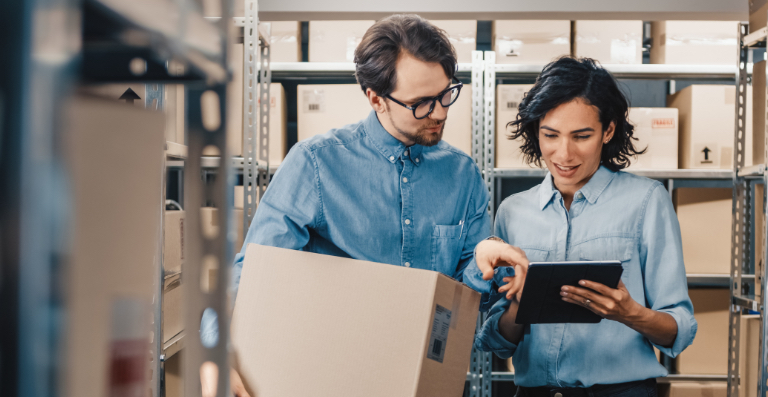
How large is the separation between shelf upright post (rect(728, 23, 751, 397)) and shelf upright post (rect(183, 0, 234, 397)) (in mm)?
2035

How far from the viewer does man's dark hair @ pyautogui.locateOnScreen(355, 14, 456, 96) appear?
1.05 m

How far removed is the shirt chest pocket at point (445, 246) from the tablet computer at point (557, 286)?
17 cm

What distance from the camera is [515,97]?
206 cm

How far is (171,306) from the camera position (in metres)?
1.65

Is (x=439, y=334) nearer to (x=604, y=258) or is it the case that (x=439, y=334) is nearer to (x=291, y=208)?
(x=291, y=208)

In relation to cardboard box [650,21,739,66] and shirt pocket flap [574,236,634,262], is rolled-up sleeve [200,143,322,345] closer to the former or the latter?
shirt pocket flap [574,236,634,262]

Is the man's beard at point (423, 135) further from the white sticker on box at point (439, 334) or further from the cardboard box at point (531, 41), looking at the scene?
the cardboard box at point (531, 41)

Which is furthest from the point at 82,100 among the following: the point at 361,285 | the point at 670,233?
the point at 670,233

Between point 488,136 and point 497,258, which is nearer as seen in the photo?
point 497,258

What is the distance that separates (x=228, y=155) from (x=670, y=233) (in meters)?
1.16

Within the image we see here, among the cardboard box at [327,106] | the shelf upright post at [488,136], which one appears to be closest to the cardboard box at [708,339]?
the shelf upright post at [488,136]

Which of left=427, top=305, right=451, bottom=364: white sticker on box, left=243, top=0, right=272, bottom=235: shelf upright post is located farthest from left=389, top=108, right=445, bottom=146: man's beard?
left=243, top=0, right=272, bottom=235: shelf upright post

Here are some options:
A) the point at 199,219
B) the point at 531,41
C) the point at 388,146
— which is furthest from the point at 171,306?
the point at 531,41

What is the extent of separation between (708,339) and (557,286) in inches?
59.0
